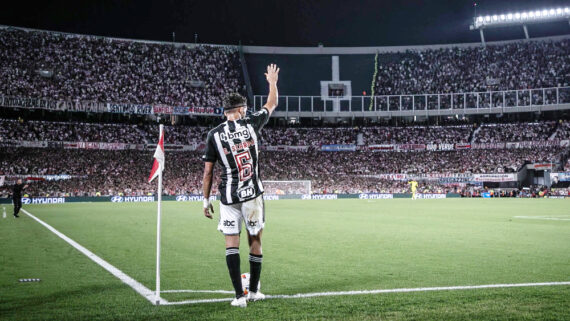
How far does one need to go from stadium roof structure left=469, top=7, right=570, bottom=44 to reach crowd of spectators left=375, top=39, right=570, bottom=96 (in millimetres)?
2941

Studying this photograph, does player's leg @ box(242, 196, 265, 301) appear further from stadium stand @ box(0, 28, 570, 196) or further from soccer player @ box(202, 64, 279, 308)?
stadium stand @ box(0, 28, 570, 196)

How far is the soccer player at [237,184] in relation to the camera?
5.61m

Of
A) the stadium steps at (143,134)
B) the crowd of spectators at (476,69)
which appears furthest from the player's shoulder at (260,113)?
the crowd of spectators at (476,69)

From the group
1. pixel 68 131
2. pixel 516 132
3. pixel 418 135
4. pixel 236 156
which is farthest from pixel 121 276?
pixel 516 132

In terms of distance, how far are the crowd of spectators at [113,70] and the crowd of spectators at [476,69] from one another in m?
22.3

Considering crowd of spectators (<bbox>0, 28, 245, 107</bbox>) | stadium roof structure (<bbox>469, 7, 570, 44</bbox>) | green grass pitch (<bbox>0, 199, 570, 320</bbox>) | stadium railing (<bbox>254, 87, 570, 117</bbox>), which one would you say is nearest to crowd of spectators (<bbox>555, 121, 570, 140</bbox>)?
stadium railing (<bbox>254, 87, 570, 117</bbox>)

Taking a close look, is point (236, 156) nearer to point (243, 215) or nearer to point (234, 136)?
point (234, 136)

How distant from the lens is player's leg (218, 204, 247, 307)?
5504 millimetres

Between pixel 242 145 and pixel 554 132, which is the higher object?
pixel 554 132

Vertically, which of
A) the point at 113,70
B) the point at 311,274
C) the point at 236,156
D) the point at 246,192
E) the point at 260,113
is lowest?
the point at 311,274

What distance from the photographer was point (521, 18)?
Result: 219ft

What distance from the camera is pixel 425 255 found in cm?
958

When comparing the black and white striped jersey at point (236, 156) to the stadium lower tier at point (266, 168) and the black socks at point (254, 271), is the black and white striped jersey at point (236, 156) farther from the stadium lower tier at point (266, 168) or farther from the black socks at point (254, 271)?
the stadium lower tier at point (266, 168)

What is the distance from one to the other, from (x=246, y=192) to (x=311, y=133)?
206ft
